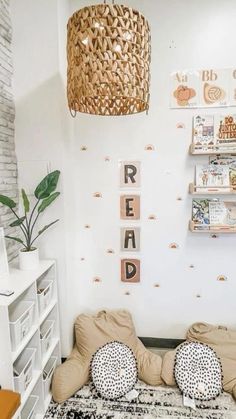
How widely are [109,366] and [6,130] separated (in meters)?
1.69

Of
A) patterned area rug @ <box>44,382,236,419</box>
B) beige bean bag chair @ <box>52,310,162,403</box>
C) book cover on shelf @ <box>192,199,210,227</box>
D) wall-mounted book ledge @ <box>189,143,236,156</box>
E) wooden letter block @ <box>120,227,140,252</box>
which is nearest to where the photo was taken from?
patterned area rug @ <box>44,382,236,419</box>

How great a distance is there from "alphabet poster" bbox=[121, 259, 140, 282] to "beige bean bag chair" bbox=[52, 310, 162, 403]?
263 millimetres

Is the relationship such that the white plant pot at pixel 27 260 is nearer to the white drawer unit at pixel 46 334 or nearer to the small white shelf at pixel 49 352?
the white drawer unit at pixel 46 334

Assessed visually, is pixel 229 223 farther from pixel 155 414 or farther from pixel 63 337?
pixel 63 337

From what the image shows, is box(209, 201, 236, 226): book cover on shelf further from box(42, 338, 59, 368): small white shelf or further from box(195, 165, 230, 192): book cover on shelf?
box(42, 338, 59, 368): small white shelf

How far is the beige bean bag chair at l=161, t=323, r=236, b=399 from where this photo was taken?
1.83m

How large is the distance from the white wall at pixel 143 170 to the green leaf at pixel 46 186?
0.15m

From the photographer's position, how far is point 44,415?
1665mm

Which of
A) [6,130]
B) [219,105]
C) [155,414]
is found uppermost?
[219,105]

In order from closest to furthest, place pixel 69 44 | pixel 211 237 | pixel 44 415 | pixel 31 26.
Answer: pixel 69 44 < pixel 44 415 < pixel 31 26 < pixel 211 237

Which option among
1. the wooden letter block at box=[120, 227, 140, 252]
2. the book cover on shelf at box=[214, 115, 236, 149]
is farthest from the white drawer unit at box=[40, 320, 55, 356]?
the book cover on shelf at box=[214, 115, 236, 149]

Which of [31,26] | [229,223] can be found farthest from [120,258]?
[31,26]

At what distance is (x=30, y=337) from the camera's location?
5.01 feet

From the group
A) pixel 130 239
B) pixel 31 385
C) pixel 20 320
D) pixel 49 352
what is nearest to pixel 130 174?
pixel 130 239
